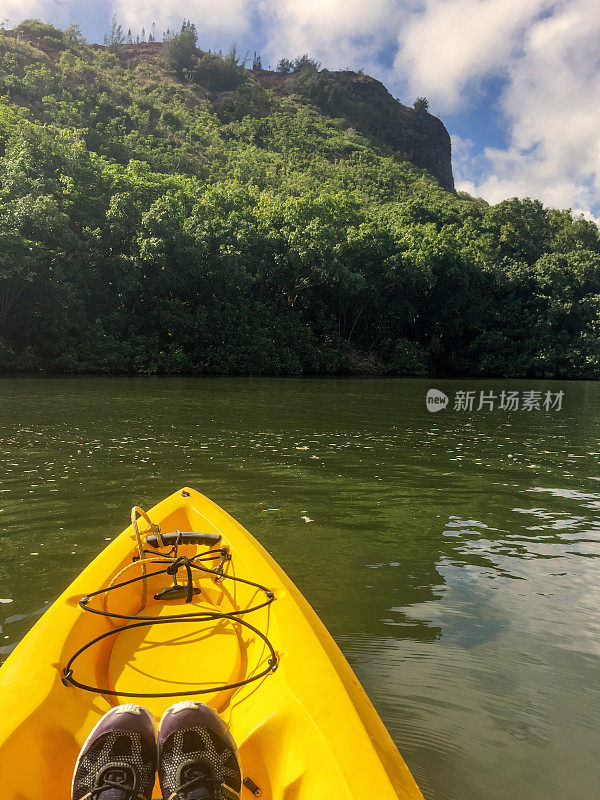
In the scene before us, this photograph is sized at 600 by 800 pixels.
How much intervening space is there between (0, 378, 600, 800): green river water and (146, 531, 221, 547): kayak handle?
95cm

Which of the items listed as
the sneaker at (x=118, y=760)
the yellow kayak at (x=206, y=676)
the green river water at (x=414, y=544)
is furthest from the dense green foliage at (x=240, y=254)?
the sneaker at (x=118, y=760)

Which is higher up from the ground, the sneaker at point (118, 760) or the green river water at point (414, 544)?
the sneaker at point (118, 760)

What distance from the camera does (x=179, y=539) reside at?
12.9 feet

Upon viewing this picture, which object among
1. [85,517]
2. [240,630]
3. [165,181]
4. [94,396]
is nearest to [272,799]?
[240,630]

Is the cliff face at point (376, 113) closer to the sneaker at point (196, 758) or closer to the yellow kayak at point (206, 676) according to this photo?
the yellow kayak at point (206, 676)

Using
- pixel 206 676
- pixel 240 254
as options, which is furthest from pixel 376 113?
pixel 206 676

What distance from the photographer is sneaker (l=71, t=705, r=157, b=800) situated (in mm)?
1919

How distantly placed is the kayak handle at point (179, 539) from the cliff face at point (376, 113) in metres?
78.4

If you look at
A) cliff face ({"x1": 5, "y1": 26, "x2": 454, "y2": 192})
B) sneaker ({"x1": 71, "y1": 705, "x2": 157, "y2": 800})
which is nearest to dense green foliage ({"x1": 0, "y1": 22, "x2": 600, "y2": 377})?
cliff face ({"x1": 5, "y1": 26, "x2": 454, "y2": 192})

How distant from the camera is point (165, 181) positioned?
101ft

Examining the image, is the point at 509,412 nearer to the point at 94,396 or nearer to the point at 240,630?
the point at 94,396

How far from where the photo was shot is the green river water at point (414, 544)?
2.94 meters

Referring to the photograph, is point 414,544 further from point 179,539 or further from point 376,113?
point 376,113

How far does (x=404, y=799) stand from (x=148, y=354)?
29051 millimetres
